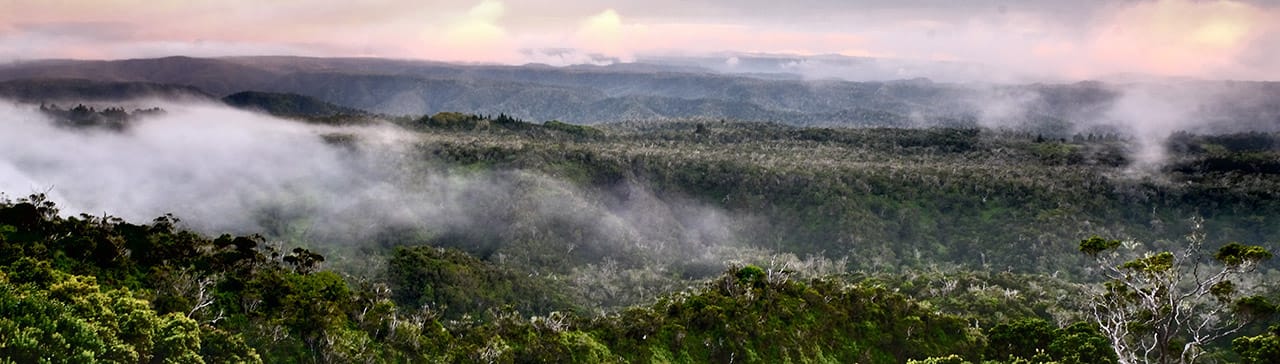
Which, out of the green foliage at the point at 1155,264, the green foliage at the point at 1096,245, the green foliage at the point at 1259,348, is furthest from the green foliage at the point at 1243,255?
the green foliage at the point at 1259,348

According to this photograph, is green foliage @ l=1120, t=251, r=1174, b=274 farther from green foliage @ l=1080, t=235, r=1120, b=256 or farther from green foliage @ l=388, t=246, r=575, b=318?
green foliage @ l=388, t=246, r=575, b=318

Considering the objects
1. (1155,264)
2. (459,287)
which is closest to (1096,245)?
(1155,264)

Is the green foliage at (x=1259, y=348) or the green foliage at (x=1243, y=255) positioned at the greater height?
the green foliage at (x=1243, y=255)

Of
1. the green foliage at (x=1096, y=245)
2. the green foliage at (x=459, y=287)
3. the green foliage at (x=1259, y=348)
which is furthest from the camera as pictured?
the green foliage at (x=459, y=287)

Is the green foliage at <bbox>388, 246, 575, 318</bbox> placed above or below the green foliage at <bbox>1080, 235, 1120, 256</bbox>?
below

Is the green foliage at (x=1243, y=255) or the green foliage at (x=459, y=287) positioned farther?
the green foliage at (x=459, y=287)

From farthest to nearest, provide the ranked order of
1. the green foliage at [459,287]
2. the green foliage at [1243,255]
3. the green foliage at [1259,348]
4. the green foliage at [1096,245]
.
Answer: the green foliage at [459,287]
the green foliage at [1096,245]
the green foliage at [1259,348]
the green foliage at [1243,255]

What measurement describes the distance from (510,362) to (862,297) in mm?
40080

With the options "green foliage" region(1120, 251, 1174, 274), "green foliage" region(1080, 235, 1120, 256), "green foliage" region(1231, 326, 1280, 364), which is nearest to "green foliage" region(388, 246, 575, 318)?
"green foliage" region(1080, 235, 1120, 256)

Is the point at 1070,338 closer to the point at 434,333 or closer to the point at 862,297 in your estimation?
the point at 862,297

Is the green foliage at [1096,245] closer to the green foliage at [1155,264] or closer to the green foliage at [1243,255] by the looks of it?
the green foliage at [1155,264]

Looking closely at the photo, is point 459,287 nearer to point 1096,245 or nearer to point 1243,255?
point 1096,245

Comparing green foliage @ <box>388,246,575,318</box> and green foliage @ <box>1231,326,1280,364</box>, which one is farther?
green foliage @ <box>388,246,575,318</box>

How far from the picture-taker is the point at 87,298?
30.4 meters
